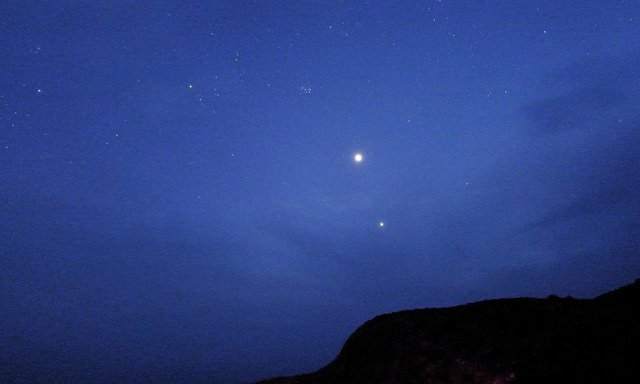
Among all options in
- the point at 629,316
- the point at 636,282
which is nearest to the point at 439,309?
the point at 629,316

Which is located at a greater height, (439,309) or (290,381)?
(439,309)

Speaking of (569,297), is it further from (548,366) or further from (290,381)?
(290,381)

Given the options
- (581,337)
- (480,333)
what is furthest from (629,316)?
(480,333)

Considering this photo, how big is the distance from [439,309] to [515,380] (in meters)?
3.81

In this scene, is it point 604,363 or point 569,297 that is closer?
point 604,363

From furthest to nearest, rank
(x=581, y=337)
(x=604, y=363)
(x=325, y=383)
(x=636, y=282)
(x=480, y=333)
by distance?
(x=636, y=282), (x=325, y=383), (x=480, y=333), (x=581, y=337), (x=604, y=363)

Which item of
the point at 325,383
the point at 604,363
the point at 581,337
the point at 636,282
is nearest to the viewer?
the point at 604,363

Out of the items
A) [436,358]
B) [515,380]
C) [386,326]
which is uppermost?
[386,326]

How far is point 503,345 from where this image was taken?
42.4ft

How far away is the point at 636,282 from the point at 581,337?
513 cm

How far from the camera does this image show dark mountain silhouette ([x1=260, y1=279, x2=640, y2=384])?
1186 cm

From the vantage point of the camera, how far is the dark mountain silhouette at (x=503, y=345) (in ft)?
38.9

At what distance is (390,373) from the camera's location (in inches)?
521

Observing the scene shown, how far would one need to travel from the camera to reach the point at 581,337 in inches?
494
